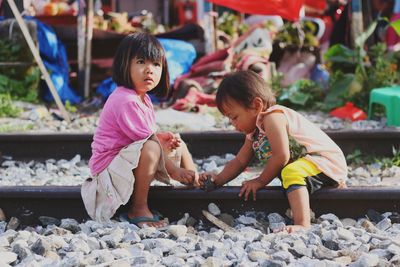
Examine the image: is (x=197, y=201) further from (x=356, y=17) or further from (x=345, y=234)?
(x=356, y=17)

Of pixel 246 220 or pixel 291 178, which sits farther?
pixel 246 220

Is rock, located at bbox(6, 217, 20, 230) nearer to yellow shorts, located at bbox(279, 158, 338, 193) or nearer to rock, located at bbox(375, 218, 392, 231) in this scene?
yellow shorts, located at bbox(279, 158, 338, 193)

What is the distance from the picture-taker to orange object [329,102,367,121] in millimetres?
6742

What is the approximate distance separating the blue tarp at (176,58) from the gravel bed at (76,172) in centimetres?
326

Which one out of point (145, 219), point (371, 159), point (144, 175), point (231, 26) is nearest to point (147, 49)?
point (144, 175)

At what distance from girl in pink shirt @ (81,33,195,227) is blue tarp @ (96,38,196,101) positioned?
4755 millimetres

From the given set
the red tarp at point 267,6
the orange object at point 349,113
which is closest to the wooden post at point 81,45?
the red tarp at point 267,6

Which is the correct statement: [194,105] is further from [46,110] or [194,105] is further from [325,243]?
[325,243]

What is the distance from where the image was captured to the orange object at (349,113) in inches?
265

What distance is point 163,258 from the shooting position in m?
2.96

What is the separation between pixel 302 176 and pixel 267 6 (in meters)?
4.05

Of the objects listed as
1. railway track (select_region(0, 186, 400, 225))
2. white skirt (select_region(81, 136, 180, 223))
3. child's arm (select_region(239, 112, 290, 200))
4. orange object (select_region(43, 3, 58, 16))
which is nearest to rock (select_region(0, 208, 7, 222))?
railway track (select_region(0, 186, 400, 225))

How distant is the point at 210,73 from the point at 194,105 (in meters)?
1.07

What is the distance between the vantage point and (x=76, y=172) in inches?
200
